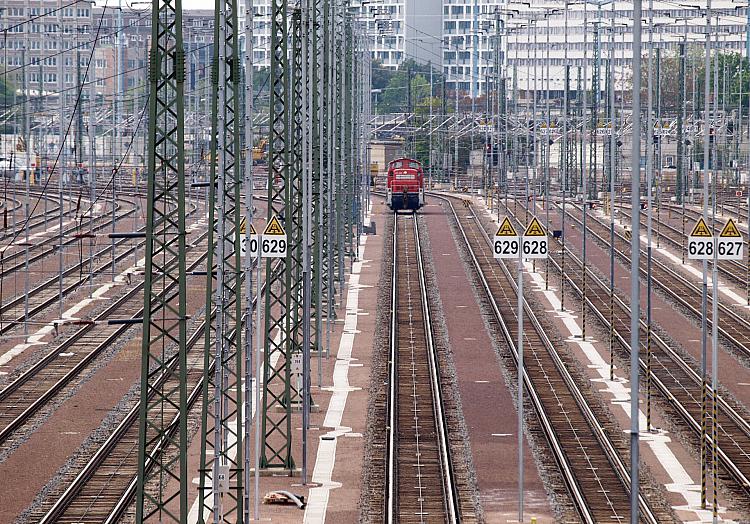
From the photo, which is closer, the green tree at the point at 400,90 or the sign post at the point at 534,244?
the sign post at the point at 534,244

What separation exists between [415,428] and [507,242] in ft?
26.4

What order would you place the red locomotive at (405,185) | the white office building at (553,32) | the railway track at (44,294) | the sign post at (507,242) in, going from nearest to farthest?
the sign post at (507,242) < the railway track at (44,294) < the white office building at (553,32) < the red locomotive at (405,185)

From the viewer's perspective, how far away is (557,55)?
157500 millimetres

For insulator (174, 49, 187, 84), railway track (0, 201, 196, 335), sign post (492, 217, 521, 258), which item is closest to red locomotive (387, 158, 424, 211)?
railway track (0, 201, 196, 335)

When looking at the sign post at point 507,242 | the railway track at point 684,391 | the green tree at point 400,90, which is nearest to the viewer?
the sign post at point 507,242

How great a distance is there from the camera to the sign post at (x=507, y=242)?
22.9m

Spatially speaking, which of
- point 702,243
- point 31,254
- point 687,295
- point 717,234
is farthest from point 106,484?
point 31,254

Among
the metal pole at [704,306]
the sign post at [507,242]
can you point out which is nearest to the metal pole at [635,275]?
the metal pole at [704,306]

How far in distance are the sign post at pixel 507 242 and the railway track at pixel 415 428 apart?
13.0 feet

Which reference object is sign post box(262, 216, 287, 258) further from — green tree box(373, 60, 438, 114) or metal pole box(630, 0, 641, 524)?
green tree box(373, 60, 438, 114)

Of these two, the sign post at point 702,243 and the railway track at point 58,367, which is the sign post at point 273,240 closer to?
the railway track at point 58,367

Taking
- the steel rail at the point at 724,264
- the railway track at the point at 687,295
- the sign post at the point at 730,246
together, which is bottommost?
the railway track at the point at 687,295

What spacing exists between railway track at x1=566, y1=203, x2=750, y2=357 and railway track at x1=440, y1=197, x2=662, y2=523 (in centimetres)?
488

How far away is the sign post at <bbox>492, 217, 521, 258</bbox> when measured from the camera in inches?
902
